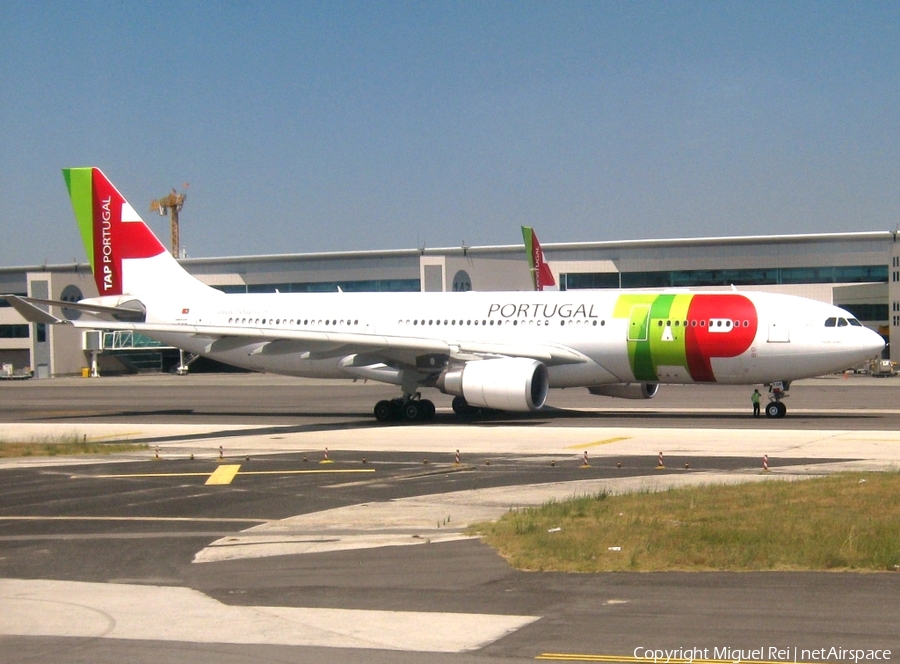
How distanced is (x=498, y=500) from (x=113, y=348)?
70.3 meters

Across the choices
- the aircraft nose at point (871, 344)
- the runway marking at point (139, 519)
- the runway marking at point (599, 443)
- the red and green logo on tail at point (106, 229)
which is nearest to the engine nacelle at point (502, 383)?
the runway marking at point (599, 443)

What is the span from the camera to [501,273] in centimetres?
8394

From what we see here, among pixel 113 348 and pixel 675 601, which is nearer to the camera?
Answer: pixel 675 601

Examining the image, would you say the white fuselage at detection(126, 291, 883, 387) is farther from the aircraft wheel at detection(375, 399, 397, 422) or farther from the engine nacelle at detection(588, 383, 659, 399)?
the aircraft wheel at detection(375, 399, 397, 422)

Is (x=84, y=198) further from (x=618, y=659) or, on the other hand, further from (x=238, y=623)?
(x=618, y=659)

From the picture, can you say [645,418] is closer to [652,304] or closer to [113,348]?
[652,304]

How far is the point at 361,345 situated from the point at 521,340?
5411mm

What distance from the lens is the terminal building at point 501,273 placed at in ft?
262

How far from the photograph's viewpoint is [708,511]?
1534cm

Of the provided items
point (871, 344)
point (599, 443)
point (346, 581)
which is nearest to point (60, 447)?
point (599, 443)

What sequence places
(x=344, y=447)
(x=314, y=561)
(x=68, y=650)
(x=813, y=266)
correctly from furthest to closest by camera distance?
1. (x=813, y=266)
2. (x=344, y=447)
3. (x=314, y=561)
4. (x=68, y=650)

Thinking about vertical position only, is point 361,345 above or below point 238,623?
above

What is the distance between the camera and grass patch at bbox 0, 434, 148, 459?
2628 cm

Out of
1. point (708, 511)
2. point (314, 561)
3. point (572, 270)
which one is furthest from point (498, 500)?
point (572, 270)
